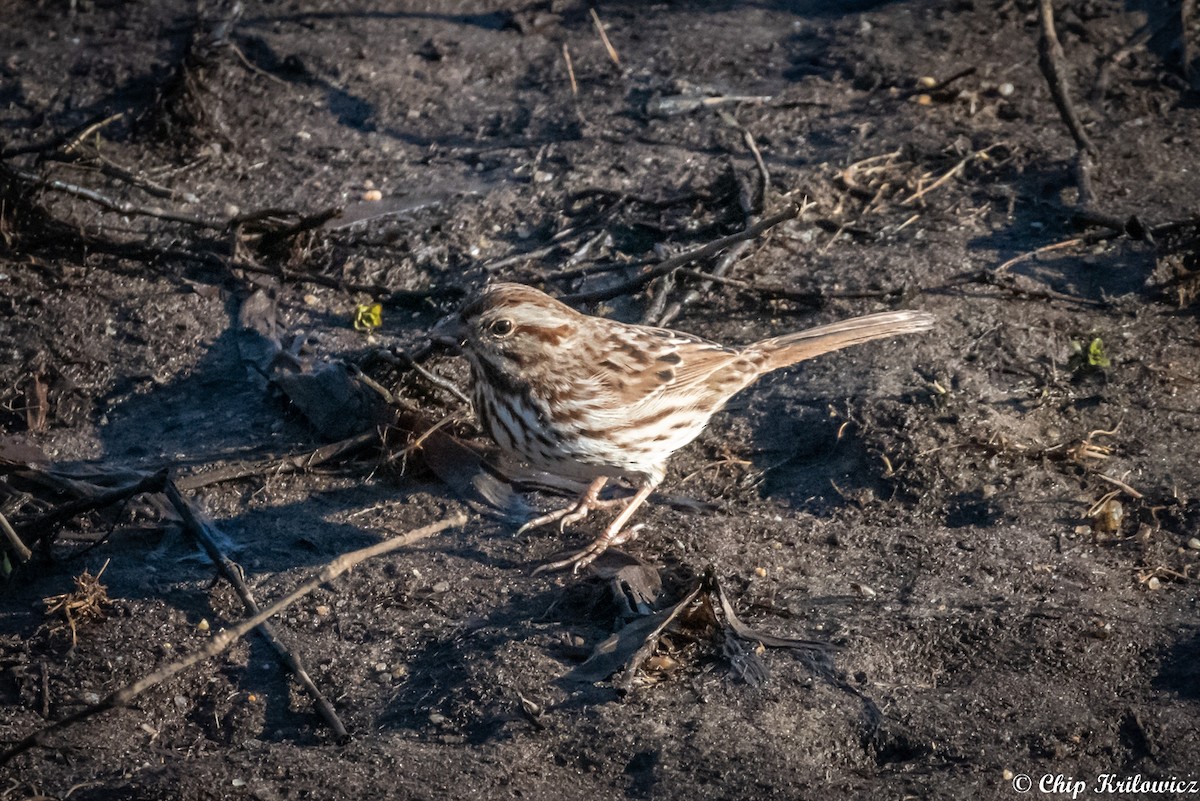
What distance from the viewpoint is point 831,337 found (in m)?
5.90

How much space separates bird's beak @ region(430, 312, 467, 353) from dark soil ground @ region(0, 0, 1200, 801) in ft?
0.97

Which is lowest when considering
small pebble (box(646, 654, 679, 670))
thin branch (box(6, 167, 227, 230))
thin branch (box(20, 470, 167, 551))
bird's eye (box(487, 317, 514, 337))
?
small pebble (box(646, 654, 679, 670))

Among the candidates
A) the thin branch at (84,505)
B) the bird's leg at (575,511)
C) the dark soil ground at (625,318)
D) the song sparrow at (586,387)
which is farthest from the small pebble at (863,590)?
the thin branch at (84,505)

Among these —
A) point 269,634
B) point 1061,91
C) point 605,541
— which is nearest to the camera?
point 269,634

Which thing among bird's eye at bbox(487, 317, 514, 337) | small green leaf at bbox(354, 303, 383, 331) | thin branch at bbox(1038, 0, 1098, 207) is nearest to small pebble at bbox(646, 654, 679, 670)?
bird's eye at bbox(487, 317, 514, 337)

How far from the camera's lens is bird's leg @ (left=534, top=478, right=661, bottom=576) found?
17.3 feet

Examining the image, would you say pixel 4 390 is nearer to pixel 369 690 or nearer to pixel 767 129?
pixel 369 690

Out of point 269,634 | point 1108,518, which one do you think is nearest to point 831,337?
point 1108,518

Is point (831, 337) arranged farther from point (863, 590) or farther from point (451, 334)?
point (451, 334)

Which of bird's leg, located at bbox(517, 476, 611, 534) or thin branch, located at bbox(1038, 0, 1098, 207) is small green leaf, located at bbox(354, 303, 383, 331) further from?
thin branch, located at bbox(1038, 0, 1098, 207)

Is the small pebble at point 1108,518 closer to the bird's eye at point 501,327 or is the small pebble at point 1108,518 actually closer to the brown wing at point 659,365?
the brown wing at point 659,365

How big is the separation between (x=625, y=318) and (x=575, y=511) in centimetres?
148

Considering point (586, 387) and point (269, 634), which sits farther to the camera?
point (586, 387)

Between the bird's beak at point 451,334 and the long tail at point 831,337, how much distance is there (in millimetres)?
1416
